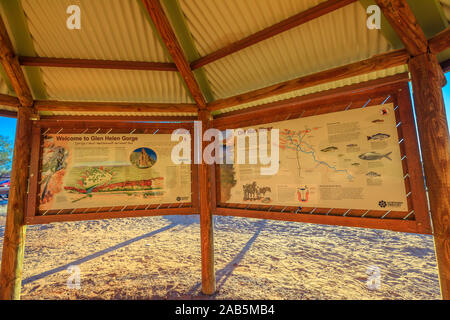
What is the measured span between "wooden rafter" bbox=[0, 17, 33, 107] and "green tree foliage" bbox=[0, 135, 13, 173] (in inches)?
1104

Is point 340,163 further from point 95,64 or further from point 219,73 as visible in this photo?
point 95,64

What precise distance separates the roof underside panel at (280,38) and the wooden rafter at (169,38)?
47cm

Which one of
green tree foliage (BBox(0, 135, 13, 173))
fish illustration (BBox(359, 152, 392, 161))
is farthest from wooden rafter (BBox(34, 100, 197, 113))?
green tree foliage (BBox(0, 135, 13, 173))

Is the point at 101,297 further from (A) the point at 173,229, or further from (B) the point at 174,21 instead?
(A) the point at 173,229

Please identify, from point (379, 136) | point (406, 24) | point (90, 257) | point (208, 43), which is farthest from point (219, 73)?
point (90, 257)

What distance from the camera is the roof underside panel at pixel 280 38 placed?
2.72 metres

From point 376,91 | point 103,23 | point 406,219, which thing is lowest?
point 406,219

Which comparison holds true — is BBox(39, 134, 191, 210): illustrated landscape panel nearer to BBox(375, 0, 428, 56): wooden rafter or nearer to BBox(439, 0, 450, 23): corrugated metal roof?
BBox(375, 0, 428, 56): wooden rafter

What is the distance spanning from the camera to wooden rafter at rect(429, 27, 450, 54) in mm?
2205

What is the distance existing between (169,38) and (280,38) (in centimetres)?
180

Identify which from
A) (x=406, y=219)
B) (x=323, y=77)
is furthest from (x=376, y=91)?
(x=406, y=219)

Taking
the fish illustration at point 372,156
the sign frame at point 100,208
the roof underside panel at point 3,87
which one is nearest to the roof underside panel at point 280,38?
the fish illustration at point 372,156

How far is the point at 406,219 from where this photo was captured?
250 cm
